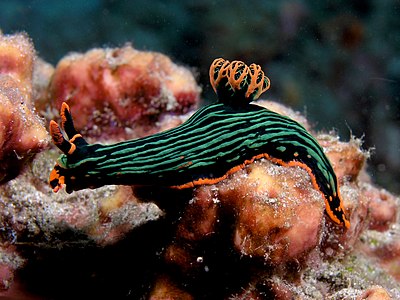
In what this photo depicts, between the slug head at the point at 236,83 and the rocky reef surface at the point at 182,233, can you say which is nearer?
the rocky reef surface at the point at 182,233

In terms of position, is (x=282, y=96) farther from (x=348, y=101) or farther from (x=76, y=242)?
(x=76, y=242)

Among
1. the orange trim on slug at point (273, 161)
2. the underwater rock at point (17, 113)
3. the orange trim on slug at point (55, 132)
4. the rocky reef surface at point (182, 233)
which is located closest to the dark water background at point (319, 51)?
the rocky reef surface at point (182, 233)

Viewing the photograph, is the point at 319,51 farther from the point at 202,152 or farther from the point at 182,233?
the point at 182,233

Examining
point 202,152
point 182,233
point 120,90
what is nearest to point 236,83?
point 202,152

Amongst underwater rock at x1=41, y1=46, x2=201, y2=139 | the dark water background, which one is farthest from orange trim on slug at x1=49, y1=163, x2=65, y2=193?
the dark water background

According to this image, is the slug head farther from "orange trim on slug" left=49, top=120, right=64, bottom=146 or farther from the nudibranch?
"orange trim on slug" left=49, top=120, right=64, bottom=146

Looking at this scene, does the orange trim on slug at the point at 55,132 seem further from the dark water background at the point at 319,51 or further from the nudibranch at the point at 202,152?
the dark water background at the point at 319,51
